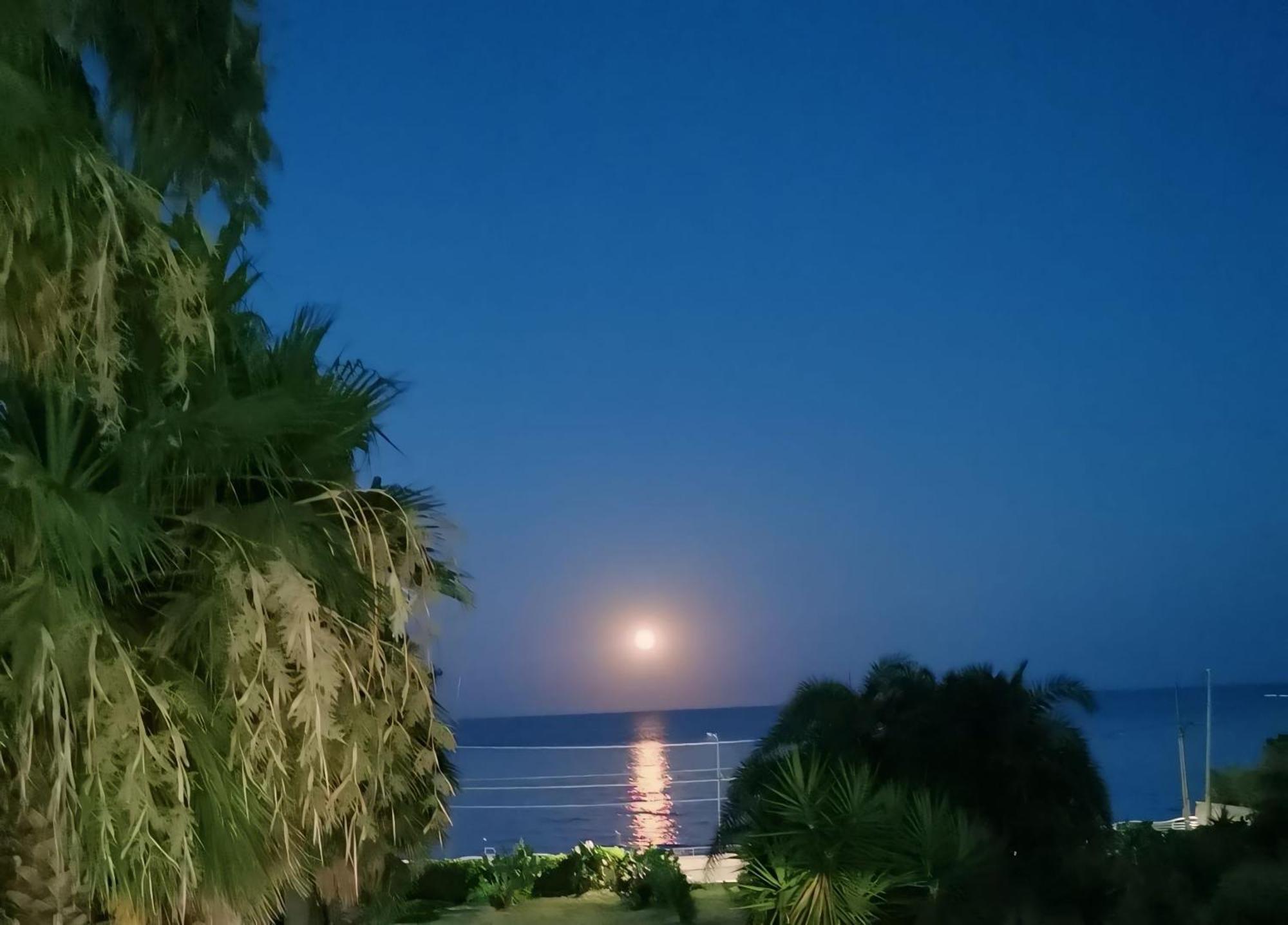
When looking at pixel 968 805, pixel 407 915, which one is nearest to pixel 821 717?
pixel 968 805

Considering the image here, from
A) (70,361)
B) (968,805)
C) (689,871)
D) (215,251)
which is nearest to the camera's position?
(70,361)

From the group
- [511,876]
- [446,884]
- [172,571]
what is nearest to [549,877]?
[511,876]

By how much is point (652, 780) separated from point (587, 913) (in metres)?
50.8

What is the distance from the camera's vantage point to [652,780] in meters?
62.4

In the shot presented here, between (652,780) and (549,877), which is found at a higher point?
(549,877)

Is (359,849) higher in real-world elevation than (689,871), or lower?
higher

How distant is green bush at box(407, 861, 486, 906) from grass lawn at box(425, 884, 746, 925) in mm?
496

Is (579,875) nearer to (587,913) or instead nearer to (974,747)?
(587,913)

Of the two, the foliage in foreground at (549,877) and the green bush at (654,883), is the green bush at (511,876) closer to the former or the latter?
the foliage in foreground at (549,877)

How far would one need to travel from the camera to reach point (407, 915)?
1267 centimetres

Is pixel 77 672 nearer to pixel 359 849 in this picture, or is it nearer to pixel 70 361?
pixel 70 361

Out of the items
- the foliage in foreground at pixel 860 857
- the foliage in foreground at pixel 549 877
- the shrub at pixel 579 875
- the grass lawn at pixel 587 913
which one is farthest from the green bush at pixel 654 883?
the foliage in foreground at pixel 860 857

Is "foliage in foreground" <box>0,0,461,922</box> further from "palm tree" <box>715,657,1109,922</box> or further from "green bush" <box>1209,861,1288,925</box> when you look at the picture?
"palm tree" <box>715,657,1109,922</box>

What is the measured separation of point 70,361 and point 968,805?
9186 millimetres
